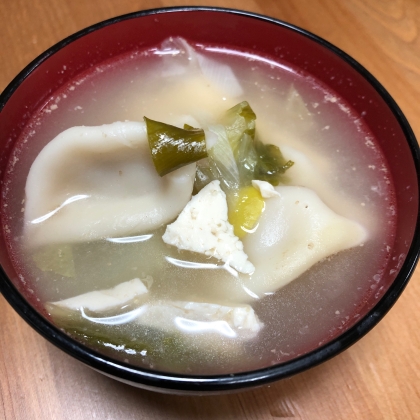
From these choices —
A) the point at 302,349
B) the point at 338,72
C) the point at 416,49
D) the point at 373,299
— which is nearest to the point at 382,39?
the point at 416,49

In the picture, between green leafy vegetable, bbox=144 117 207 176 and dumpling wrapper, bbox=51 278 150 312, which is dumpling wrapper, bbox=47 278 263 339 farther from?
green leafy vegetable, bbox=144 117 207 176

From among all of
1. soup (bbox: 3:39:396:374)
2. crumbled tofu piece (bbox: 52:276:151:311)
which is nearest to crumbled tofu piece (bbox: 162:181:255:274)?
soup (bbox: 3:39:396:374)

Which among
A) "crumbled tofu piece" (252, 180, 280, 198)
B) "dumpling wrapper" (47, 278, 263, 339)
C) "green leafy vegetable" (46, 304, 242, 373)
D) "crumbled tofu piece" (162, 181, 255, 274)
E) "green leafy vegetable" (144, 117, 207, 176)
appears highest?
"green leafy vegetable" (144, 117, 207, 176)

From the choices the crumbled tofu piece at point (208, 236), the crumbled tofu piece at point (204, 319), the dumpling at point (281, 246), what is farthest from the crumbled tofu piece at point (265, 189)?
the crumbled tofu piece at point (204, 319)

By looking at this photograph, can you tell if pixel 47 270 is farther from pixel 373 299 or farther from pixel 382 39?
pixel 382 39

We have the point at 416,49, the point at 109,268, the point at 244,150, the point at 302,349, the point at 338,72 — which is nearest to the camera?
the point at 302,349

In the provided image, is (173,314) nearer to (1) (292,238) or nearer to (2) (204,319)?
(2) (204,319)
